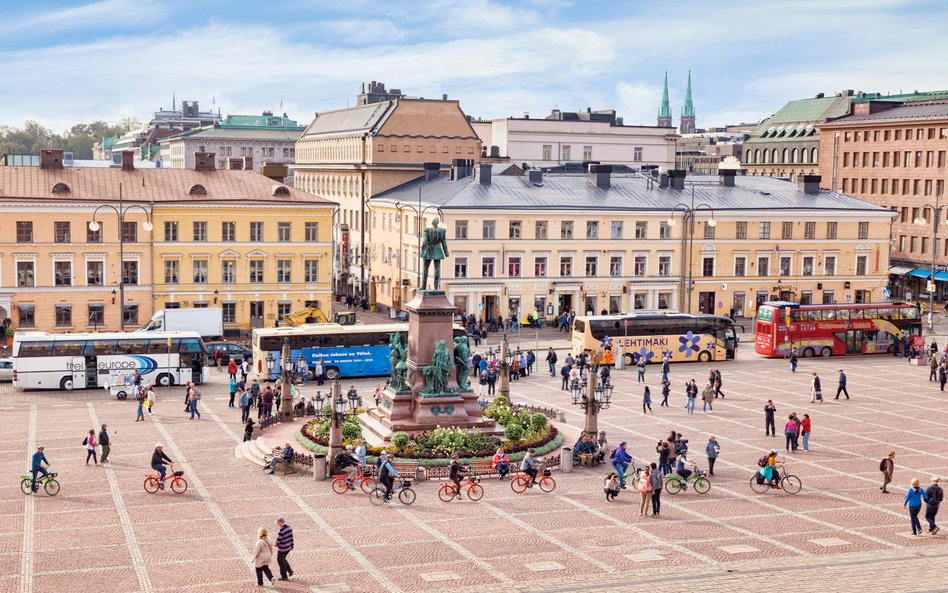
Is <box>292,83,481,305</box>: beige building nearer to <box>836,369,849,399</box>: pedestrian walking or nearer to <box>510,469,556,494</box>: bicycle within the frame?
<box>836,369,849,399</box>: pedestrian walking

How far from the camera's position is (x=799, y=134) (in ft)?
489

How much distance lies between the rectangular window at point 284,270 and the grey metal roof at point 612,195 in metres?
11.5

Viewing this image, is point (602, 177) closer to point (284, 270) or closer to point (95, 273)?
point (284, 270)

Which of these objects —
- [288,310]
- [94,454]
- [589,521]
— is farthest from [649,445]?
[288,310]

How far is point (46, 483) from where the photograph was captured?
3575 cm

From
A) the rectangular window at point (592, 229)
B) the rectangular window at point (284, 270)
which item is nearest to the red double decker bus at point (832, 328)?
the rectangular window at point (592, 229)

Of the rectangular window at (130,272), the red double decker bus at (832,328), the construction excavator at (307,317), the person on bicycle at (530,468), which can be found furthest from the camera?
the construction excavator at (307,317)

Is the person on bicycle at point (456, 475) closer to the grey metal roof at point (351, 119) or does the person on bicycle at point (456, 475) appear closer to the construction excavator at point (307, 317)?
the construction excavator at point (307, 317)

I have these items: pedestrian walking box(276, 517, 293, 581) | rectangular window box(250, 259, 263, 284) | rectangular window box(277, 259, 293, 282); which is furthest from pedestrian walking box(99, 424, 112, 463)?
rectangular window box(277, 259, 293, 282)

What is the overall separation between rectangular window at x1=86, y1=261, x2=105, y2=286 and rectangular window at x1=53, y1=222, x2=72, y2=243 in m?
2.05

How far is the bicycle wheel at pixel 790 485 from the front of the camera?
37.2m

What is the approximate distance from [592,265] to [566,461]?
48637 millimetres

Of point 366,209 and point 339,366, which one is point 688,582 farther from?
point 366,209

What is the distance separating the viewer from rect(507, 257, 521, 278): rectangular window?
280 feet
